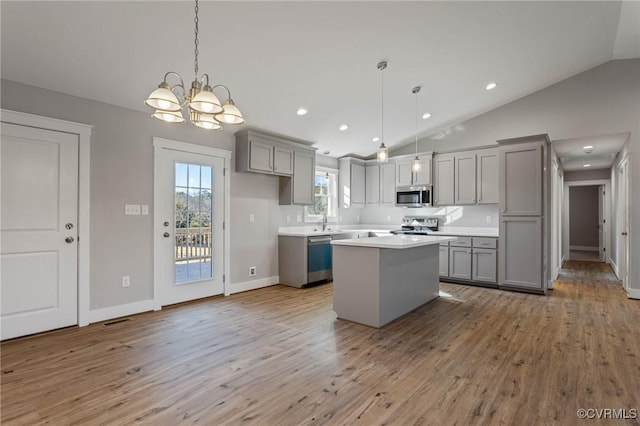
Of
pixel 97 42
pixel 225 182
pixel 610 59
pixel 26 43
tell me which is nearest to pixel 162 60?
pixel 97 42

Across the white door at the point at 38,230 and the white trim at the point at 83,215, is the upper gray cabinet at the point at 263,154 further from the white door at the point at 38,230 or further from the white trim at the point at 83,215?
the white door at the point at 38,230

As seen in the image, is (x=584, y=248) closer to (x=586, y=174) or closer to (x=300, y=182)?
(x=586, y=174)

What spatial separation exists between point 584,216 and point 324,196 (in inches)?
355

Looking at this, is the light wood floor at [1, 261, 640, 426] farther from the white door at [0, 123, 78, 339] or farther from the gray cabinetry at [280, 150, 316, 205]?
the gray cabinetry at [280, 150, 316, 205]

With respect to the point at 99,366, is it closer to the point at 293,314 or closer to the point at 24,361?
the point at 24,361

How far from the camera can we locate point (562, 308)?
163 inches

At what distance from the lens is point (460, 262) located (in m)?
5.52

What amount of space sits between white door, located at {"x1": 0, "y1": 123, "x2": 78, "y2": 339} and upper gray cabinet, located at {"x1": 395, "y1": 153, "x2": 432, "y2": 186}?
521 cm

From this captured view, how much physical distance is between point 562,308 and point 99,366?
16.5 ft

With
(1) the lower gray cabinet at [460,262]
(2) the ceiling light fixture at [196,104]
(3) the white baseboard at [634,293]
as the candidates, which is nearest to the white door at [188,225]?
(2) the ceiling light fixture at [196,104]

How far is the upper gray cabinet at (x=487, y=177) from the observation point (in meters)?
5.43

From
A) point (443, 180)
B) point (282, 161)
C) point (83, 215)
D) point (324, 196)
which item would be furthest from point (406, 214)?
point (83, 215)

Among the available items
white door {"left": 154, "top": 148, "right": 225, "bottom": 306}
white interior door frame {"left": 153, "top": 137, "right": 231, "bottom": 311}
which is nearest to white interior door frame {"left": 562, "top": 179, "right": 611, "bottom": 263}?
white interior door frame {"left": 153, "top": 137, "right": 231, "bottom": 311}

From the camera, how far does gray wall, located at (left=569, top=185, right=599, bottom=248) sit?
10.2 meters
